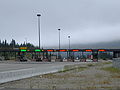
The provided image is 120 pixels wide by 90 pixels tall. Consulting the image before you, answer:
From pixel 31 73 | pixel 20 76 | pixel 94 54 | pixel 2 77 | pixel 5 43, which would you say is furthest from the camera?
pixel 5 43

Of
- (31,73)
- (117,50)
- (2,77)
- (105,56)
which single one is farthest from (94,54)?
(2,77)

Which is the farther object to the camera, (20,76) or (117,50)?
(117,50)

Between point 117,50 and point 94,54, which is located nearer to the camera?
point 117,50

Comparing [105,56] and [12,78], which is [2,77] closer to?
[12,78]

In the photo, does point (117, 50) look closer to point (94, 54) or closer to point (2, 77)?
point (94, 54)

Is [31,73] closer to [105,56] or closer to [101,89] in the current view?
[101,89]

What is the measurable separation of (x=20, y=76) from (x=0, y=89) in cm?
816

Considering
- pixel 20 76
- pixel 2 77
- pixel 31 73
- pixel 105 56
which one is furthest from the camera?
pixel 105 56

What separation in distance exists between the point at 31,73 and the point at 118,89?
13708mm

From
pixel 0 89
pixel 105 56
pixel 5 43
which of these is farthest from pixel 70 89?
pixel 5 43

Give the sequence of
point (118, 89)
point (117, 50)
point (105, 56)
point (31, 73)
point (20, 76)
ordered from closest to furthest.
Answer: point (118, 89) → point (20, 76) → point (31, 73) → point (117, 50) → point (105, 56)

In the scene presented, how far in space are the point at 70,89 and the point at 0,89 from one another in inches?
150

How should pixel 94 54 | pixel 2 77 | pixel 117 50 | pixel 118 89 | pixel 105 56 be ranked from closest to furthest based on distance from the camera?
pixel 118 89
pixel 2 77
pixel 117 50
pixel 94 54
pixel 105 56

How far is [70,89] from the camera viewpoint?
14117mm
